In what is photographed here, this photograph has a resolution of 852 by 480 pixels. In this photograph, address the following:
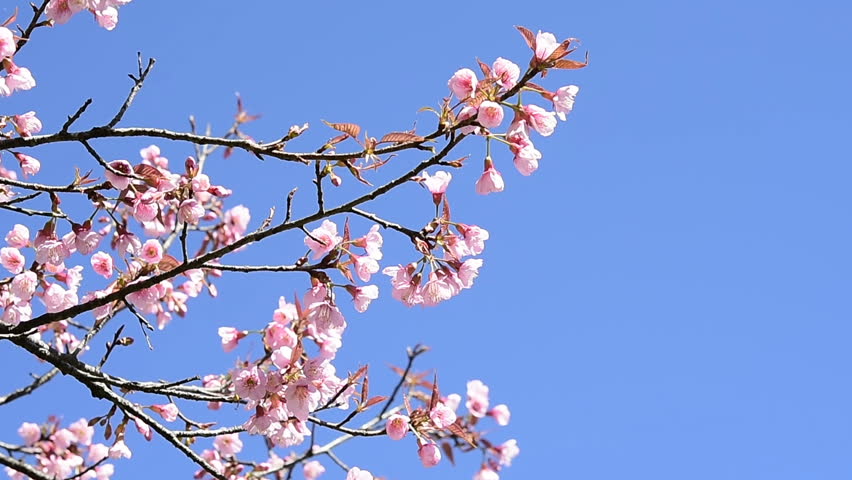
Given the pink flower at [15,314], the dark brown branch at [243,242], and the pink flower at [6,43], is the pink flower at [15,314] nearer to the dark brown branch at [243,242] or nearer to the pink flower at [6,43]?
the dark brown branch at [243,242]

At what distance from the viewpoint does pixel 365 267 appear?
265cm

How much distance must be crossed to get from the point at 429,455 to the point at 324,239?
88 cm

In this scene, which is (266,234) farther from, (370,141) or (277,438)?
(277,438)

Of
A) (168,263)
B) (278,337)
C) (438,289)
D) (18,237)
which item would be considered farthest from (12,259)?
(438,289)

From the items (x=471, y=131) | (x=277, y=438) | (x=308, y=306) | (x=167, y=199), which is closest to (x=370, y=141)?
(x=471, y=131)

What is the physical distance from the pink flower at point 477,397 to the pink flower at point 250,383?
96.0 inches

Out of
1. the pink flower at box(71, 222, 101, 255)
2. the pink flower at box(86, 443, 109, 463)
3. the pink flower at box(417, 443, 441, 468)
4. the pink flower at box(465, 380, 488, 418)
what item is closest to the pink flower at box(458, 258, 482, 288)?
the pink flower at box(417, 443, 441, 468)

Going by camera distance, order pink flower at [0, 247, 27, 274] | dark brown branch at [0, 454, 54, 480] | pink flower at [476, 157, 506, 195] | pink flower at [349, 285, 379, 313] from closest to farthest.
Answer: pink flower at [476, 157, 506, 195], pink flower at [349, 285, 379, 313], dark brown branch at [0, 454, 54, 480], pink flower at [0, 247, 27, 274]

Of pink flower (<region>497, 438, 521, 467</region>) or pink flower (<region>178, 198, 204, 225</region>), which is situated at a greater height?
pink flower (<region>497, 438, 521, 467</region>)

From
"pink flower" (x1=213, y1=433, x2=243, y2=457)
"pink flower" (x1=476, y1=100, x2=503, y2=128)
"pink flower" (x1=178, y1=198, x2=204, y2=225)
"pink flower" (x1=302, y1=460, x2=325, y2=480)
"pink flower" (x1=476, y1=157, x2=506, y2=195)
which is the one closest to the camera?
"pink flower" (x1=476, y1=100, x2=503, y2=128)

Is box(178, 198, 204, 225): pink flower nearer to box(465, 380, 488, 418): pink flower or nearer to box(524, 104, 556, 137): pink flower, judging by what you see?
box(524, 104, 556, 137): pink flower

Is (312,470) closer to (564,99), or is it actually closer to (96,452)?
(96,452)

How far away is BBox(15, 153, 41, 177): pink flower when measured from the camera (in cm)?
309

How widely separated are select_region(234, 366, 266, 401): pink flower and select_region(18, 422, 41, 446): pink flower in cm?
313
